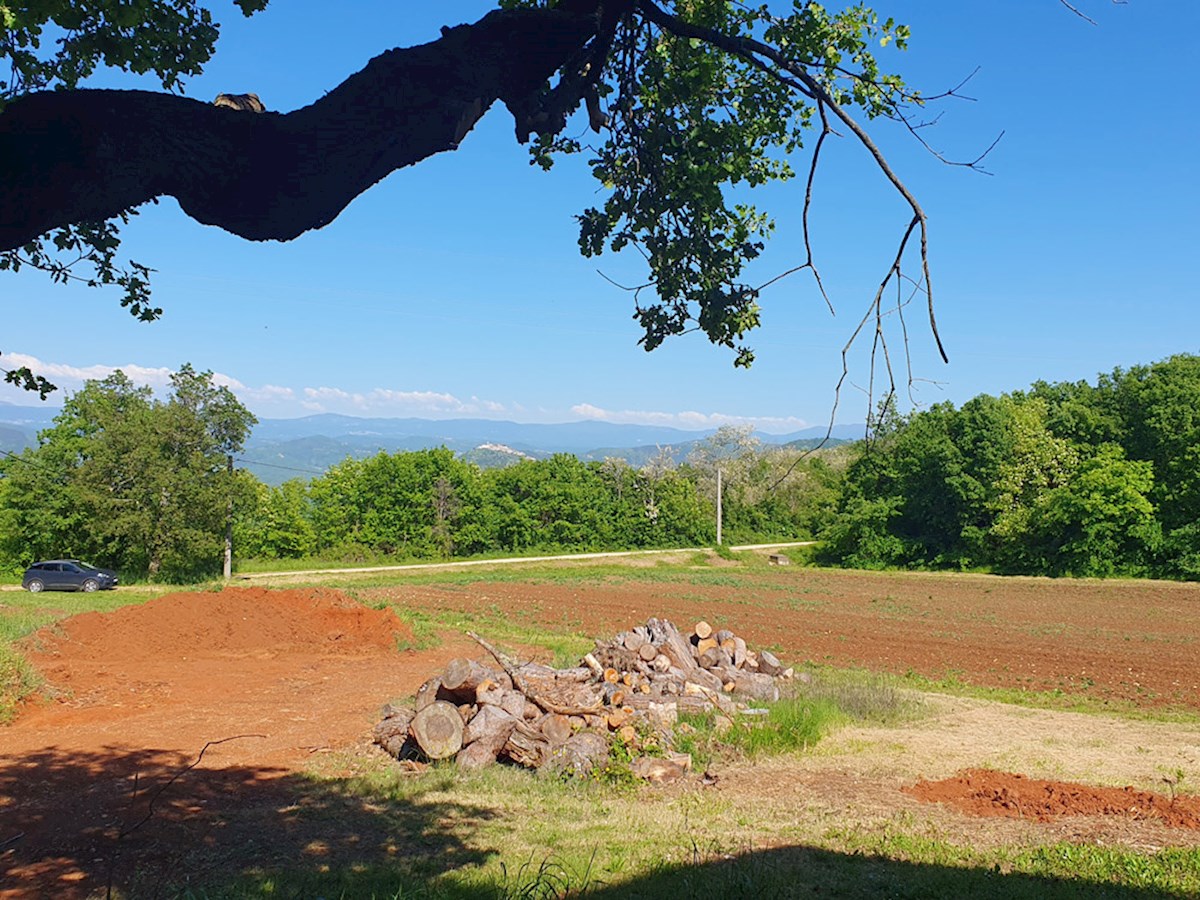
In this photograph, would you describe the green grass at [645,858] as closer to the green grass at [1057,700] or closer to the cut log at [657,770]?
the cut log at [657,770]

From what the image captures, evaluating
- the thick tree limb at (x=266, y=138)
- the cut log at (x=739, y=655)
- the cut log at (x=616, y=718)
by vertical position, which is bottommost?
the cut log at (x=739, y=655)

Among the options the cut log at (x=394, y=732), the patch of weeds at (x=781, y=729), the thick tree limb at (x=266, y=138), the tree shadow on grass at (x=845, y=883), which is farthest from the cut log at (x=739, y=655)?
the thick tree limb at (x=266, y=138)

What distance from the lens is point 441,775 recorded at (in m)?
8.73

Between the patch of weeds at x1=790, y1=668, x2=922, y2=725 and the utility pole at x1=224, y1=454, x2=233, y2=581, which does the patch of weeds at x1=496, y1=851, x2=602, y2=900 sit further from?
the utility pole at x1=224, y1=454, x2=233, y2=581

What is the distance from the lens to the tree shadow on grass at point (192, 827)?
18.9 ft

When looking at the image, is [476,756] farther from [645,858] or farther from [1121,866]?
[1121,866]

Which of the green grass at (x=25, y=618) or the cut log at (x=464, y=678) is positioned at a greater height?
the cut log at (x=464, y=678)

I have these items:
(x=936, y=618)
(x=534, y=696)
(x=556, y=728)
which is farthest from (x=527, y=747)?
(x=936, y=618)

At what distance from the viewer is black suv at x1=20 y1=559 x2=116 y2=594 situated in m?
31.5

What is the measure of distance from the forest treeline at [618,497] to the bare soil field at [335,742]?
1106 cm

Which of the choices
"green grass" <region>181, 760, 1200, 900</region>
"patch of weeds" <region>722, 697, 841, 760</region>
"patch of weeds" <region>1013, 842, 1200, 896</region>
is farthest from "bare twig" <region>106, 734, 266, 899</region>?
"patch of weeds" <region>1013, 842, 1200, 896</region>

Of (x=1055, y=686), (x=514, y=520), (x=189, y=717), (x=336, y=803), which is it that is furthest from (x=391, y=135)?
(x=514, y=520)

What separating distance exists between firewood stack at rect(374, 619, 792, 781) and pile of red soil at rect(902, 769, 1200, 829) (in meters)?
2.74

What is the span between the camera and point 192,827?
6.73 metres
